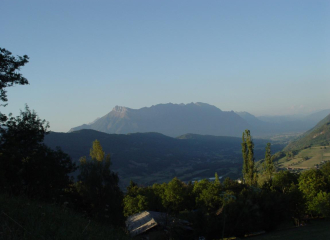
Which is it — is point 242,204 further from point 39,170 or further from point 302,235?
point 39,170

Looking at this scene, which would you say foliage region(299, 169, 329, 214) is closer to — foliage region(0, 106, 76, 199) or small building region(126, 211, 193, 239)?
small building region(126, 211, 193, 239)

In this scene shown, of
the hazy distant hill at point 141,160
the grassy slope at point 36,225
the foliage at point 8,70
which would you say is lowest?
the hazy distant hill at point 141,160

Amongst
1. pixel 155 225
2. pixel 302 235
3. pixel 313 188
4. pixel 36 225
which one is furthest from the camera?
pixel 313 188

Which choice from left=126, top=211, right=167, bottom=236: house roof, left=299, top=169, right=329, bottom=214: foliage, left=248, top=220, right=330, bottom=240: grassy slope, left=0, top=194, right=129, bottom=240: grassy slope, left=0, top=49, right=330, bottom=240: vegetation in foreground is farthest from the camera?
left=299, top=169, right=329, bottom=214: foliage

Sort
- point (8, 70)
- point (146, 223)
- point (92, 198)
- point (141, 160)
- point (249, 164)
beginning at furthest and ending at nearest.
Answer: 1. point (141, 160)
2. point (249, 164)
3. point (146, 223)
4. point (92, 198)
5. point (8, 70)

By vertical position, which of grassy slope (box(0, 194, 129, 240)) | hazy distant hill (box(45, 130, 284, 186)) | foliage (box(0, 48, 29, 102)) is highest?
foliage (box(0, 48, 29, 102))

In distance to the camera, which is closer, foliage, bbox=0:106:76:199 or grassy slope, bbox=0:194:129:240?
grassy slope, bbox=0:194:129:240

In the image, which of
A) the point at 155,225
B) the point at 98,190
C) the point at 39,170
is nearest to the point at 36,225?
the point at 39,170

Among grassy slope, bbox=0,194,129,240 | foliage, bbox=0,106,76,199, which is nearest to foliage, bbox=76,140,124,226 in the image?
foliage, bbox=0,106,76,199

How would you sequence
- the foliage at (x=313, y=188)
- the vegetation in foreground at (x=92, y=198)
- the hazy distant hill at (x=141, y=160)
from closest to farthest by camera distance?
the vegetation in foreground at (x=92, y=198), the foliage at (x=313, y=188), the hazy distant hill at (x=141, y=160)

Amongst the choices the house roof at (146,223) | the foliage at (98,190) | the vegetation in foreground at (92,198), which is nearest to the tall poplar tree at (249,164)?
the vegetation in foreground at (92,198)

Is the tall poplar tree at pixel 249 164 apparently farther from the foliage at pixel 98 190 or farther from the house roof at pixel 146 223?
the foliage at pixel 98 190

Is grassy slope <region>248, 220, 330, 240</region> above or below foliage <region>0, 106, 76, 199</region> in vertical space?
below

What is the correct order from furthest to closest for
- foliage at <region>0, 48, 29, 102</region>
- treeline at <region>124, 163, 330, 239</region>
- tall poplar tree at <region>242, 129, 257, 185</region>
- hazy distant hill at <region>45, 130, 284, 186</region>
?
hazy distant hill at <region>45, 130, 284, 186</region> < tall poplar tree at <region>242, 129, 257, 185</region> < treeline at <region>124, 163, 330, 239</region> < foliage at <region>0, 48, 29, 102</region>
